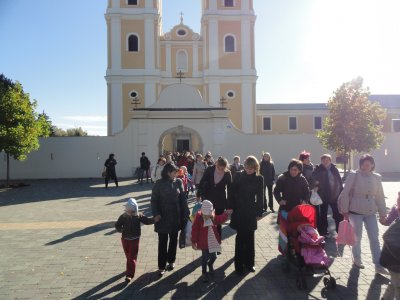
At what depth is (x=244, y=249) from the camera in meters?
5.94

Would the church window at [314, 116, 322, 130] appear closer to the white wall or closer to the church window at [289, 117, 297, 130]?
the church window at [289, 117, 297, 130]

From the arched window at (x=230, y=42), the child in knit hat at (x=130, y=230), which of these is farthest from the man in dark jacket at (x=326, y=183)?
the arched window at (x=230, y=42)

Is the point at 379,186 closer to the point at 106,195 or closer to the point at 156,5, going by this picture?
the point at 106,195

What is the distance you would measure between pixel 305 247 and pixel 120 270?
2.93m

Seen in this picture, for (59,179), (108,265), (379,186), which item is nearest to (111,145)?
(59,179)

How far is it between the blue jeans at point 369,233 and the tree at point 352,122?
15.0 m

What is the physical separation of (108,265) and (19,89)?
17.1 m

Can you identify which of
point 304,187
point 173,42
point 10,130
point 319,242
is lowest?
point 319,242

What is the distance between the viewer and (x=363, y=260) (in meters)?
6.37

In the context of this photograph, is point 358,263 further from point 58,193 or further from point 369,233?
point 58,193

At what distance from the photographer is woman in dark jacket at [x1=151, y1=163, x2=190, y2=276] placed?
5.78m

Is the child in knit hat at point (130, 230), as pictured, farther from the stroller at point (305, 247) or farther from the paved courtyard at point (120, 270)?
the stroller at point (305, 247)

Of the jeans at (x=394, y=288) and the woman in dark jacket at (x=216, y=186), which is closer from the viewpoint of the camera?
the jeans at (x=394, y=288)

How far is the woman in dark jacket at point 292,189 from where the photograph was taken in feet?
20.2
